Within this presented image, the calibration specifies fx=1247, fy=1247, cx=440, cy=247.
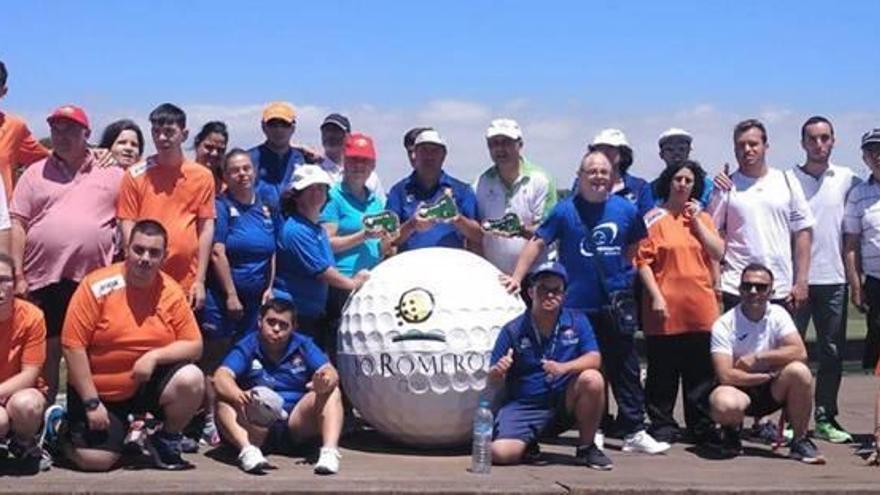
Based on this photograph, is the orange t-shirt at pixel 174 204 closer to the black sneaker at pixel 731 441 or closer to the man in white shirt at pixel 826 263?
the black sneaker at pixel 731 441

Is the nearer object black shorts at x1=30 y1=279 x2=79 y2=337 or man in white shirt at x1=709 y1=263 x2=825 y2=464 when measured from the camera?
black shorts at x1=30 y1=279 x2=79 y2=337

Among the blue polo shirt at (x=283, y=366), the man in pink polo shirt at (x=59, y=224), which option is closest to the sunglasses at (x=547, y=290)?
the blue polo shirt at (x=283, y=366)

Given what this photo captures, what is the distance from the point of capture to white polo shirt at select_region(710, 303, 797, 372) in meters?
8.62

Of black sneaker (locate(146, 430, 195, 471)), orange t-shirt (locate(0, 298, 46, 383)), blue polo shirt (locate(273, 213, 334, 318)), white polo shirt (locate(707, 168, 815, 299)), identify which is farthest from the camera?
white polo shirt (locate(707, 168, 815, 299))

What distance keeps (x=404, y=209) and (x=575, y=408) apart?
204 cm

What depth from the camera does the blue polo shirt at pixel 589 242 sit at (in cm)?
855

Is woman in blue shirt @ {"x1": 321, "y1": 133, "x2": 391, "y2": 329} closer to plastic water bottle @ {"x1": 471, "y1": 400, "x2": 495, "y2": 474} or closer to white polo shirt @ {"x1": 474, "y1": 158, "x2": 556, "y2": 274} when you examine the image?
white polo shirt @ {"x1": 474, "y1": 158, "x2": 556, "y2": 274}

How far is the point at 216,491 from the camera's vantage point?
22.8 ft

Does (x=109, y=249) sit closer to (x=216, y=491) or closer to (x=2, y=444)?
(x=2, y=444)

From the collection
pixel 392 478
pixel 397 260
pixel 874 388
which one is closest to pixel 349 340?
pixel 397 260

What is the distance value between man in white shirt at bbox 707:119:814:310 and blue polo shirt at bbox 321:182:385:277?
2.55m

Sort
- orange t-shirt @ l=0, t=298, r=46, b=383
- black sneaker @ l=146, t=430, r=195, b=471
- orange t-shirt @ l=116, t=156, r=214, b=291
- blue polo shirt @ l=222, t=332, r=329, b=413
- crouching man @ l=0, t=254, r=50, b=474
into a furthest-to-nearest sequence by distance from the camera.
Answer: orange t-shirt @ l=116, t=156, r=214, b=291 < blue polo shirt @ l=222, t=332, r=329, b=413 < black sneaker @ l=146, t=430, r=195, b=471 < orange t-shirt @ l=0, t=298, r=46, b=383 < crouching man @ l=0, t=254, r=50, b=474

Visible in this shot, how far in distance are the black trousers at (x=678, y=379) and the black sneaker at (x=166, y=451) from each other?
137 inches

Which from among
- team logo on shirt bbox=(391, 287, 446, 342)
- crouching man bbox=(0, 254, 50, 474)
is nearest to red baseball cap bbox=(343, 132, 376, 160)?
team logo on shirt bbox=(391, 287, 446, 342)
